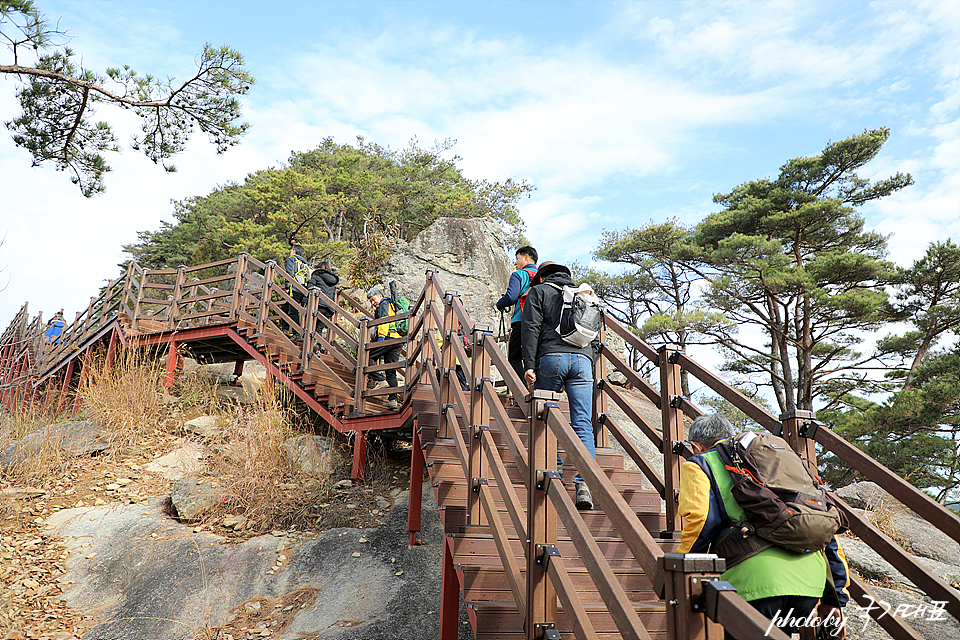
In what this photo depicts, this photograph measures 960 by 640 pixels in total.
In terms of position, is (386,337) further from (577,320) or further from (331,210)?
(331,210)

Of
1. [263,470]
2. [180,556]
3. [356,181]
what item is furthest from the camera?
[356,181]

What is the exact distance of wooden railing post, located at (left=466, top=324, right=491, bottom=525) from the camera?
3922mm

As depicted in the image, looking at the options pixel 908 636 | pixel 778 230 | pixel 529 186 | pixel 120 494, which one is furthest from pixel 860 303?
pixel 120 494

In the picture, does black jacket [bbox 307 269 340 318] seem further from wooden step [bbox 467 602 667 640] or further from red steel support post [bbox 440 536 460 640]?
wooden step [bbox 467 602 667 640]

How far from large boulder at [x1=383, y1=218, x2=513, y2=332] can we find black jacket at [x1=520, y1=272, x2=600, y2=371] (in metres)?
11.7

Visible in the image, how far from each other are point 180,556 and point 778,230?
59.7 ft

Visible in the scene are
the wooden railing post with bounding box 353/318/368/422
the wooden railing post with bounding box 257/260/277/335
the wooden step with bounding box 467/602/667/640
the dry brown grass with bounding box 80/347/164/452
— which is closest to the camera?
the wooden step with bounding box 467/602/667/640

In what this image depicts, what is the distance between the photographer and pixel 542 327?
4.58m

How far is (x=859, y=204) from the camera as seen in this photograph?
1789 cm

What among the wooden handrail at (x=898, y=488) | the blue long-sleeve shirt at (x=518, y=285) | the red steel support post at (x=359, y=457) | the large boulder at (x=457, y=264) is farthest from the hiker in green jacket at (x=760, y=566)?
the large boulder at (x=457, y=264)

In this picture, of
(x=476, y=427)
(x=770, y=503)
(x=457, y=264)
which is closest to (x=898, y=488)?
(x=770, y=503)

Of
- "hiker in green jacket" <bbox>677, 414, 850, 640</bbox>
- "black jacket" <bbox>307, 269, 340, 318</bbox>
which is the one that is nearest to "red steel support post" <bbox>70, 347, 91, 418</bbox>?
"black jacket" <bbox>307, 269, 340, 318</bbox>

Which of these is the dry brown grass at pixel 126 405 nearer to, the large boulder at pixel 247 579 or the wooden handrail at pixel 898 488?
the large boulder at pixel 247 579

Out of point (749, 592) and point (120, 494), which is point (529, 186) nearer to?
point (120, 494)
